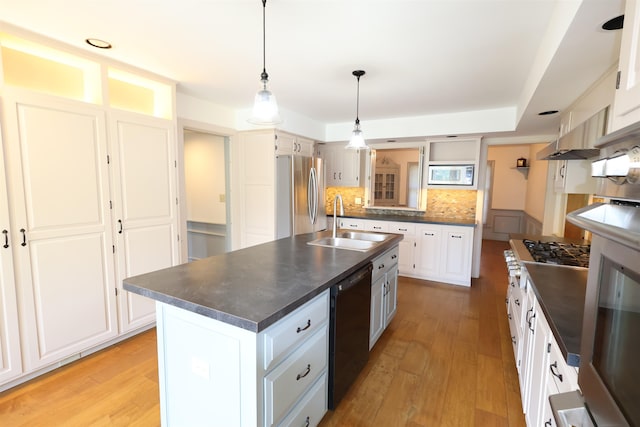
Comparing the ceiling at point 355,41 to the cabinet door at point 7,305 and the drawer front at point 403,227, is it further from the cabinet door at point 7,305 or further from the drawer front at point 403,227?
the drawer front at point 403,227

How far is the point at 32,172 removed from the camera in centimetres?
207

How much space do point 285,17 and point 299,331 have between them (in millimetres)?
1791

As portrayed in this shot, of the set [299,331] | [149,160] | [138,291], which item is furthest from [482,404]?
[149,160]

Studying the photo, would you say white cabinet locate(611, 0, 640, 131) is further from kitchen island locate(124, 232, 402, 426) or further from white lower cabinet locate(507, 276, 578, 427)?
kitchen island locate(124, 232, 402, 426)

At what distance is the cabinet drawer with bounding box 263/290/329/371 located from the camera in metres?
→ 1.24

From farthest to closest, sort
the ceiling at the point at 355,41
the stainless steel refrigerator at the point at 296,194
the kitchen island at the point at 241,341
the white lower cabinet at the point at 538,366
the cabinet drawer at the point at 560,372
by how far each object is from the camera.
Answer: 1. the stainless steel refrigerator at the point at 296,194
2. the ceiling at the point at 355,41
3. the kitchen island at the point at 241,341
4. the white lower cabinet at the point at 538,366
5. the cabinet drawer at the point at 560,372

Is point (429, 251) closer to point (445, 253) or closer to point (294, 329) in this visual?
point (445, 253)

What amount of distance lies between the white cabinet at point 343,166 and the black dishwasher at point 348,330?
3.08m

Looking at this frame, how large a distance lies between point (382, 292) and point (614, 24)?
6.93 ft

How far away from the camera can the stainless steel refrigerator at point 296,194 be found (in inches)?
153

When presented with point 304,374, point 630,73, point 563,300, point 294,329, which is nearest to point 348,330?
point 304,374

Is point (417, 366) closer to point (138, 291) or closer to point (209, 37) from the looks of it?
point (138, 291)

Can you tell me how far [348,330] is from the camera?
189cm

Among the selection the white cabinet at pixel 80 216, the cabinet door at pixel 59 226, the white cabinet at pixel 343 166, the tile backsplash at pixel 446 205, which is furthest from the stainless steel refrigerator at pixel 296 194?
the cabinet door at pixel 59 226
